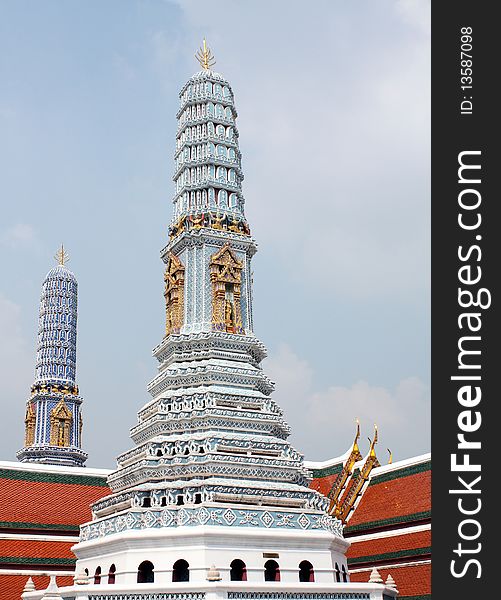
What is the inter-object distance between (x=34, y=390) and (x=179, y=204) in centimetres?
2398

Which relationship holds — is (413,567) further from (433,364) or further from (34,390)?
(34,390)

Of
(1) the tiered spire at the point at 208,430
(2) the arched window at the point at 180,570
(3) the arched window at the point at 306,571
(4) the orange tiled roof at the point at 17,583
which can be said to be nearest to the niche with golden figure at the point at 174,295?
(1) the tiered spire at the point at 208,430

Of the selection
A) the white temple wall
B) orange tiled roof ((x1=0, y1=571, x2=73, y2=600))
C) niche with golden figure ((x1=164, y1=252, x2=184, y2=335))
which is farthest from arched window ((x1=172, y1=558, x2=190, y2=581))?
orange tiled roof ((x1=0, y1=571, x2=73, y2=600))

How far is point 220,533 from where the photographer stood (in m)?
22.3

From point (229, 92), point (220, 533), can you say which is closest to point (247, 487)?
point (220, 533)

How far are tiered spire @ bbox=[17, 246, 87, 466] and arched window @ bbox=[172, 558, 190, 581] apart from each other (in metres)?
27.5

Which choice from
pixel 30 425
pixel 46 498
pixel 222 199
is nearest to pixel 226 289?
pixel 222 199

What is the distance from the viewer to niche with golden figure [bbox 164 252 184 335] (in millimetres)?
28438

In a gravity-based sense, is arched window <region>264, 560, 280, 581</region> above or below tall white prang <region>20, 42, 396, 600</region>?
below

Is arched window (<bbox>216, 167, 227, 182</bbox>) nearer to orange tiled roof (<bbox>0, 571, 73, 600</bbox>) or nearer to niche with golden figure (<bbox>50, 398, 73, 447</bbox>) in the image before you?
orange tiled roof (<bbox>0, 571, 73, 600</bbox>)

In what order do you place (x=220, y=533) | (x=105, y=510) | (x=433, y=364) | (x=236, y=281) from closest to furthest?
1. (x=433, y=364)
2. (x=220, y=533)
3. (x=105, y=510)
4. (x=236, y=281)

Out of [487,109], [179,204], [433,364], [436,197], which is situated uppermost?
[179,204]

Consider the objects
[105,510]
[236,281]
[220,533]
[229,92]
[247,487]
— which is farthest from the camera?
[229,92]

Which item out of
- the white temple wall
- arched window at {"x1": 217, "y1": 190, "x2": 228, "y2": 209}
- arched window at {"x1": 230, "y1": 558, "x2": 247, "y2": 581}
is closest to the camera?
the white temple wall
